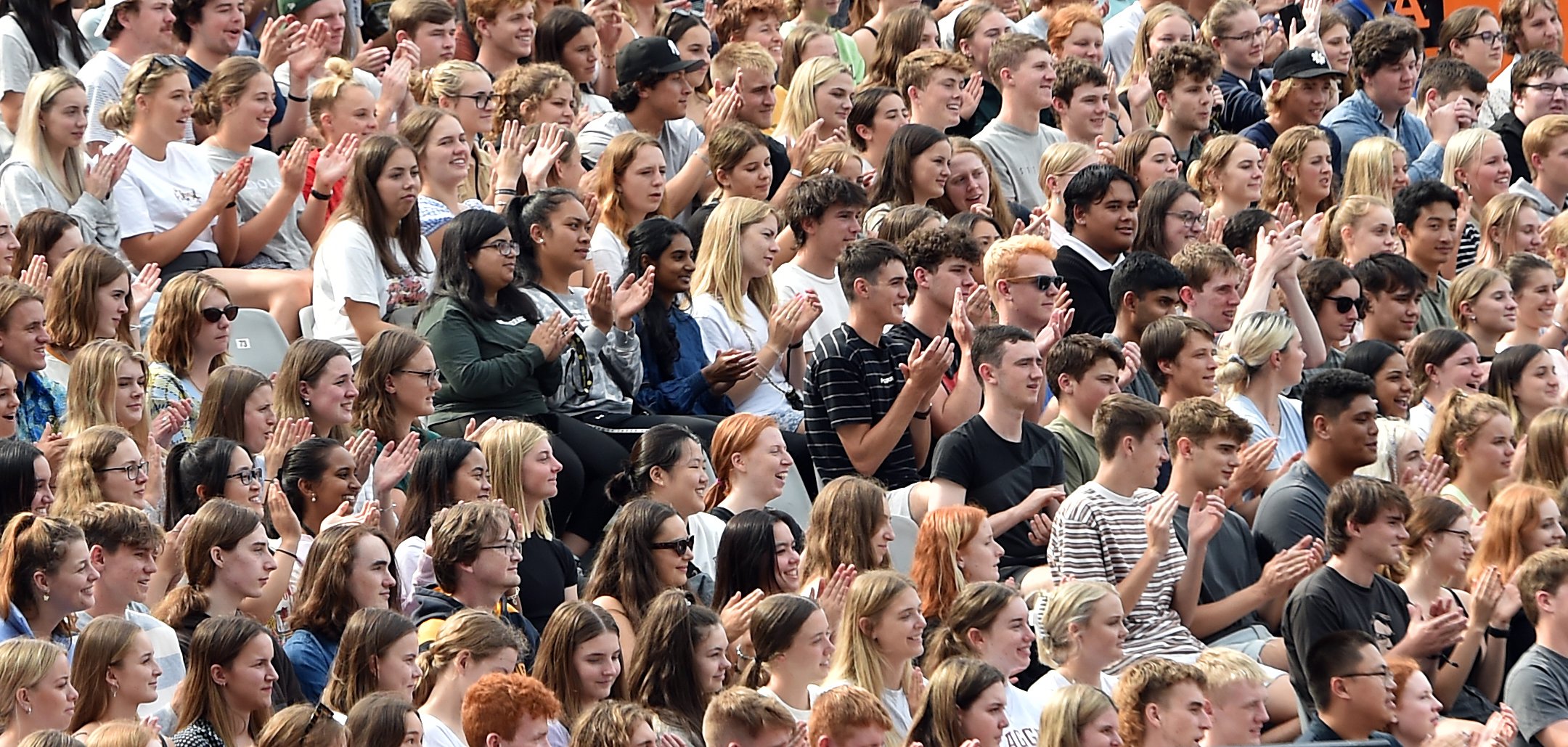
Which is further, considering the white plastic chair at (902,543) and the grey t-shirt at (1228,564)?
the white plastic chair at (902,543)

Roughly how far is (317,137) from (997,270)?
2.83 m

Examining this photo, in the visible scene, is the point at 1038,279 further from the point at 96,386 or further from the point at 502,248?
the point at 96,386

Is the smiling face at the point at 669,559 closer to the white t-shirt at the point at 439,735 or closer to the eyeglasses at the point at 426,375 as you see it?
the white t-shirt at the point at 439,735

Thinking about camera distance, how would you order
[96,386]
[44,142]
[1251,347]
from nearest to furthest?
[96,386]
[44,142]
[1251,347]

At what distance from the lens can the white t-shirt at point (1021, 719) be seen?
7.71m

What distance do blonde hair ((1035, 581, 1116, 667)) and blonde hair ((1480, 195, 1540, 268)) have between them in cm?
468

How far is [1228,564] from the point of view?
8.95 m

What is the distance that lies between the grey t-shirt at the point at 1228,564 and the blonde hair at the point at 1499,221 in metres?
3.45

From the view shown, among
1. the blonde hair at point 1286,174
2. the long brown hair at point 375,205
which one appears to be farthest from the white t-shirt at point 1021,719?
the blonde hair at point 1286,174

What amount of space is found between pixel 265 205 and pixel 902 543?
297 centimetres

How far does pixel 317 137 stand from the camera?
1062 cm

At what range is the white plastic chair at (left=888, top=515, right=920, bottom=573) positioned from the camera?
8.93 metres

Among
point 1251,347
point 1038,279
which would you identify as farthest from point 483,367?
point 1251,347

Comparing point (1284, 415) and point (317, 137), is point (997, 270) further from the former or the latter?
point (317, 137)
